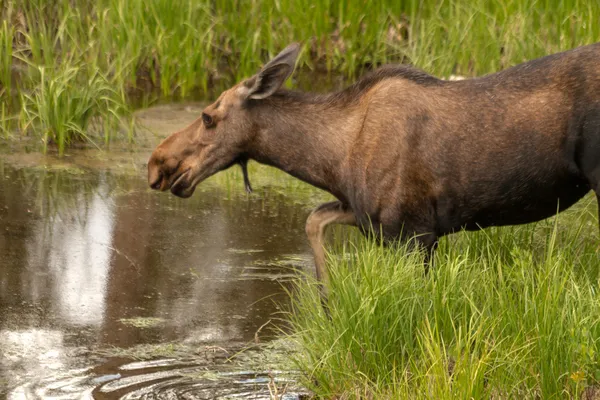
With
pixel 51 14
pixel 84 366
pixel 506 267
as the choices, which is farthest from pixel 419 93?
pixel 51 14

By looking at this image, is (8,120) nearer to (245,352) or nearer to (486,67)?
(486,67)

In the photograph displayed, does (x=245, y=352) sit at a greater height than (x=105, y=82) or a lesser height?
lesser

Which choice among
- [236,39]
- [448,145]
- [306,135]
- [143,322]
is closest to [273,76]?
[306,135]

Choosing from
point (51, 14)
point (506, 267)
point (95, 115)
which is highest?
point (51, 14)

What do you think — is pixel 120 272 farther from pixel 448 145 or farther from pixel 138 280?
pixel 448 145

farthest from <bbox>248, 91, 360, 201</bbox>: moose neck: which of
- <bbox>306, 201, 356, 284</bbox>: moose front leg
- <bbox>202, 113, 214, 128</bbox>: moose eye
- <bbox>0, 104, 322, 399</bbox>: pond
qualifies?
<bbox>0, 104, 322, 399</bbox>: pond

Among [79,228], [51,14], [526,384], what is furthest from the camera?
[51,14]

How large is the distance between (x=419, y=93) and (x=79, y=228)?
3.06 m

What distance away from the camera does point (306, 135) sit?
667 centimetres

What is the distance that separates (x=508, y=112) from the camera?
6.22 m

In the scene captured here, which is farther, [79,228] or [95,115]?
[95,115]

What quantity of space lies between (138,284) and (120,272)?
235 mm

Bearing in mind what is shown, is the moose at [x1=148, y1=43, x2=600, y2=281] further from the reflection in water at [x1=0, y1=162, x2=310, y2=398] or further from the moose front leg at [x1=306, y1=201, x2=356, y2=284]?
the reflection in water at [x1=0, y1=162, x2=310, y2=398]

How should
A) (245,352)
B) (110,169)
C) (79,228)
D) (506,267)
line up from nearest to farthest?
(506,267), (245,352), (79,228), (110,169)
